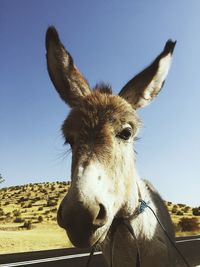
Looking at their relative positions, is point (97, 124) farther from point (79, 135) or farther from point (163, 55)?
point (163, 55)

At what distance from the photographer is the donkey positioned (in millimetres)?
2928

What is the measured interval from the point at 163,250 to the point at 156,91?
1.71 meters

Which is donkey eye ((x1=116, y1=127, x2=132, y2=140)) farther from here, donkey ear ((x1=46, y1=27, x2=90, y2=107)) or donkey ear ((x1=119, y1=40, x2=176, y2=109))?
donkey ear ((x1=46, y1=27, x2=90, y2=107))

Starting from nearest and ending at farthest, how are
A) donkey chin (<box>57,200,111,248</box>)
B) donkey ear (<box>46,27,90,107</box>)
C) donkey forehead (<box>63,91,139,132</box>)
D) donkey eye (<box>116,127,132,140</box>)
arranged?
donkey chin (<box>57,200,111,248</box>) → donkey forehead (<box>63,91,139,132</box>) → donkey eye (<box>116,127,132,140</box>) → donkey ear (<box>46,27,90,107</box>)

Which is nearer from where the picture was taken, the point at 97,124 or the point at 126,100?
the point at 97,124

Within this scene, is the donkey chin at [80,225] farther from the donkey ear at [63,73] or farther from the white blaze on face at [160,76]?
the white blaze on face at [160,76]

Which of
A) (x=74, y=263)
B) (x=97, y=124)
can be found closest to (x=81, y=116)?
(x=97, y=124)

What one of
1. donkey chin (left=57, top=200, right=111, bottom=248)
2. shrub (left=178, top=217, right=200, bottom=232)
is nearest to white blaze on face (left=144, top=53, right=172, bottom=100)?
donkey chin (left=57, top=200, right=111, bottom=248)

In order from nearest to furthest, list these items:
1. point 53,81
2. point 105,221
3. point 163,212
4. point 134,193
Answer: point 105,221 → point 134,193 → point 53,81 → point 163,212

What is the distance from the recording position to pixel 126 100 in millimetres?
4176

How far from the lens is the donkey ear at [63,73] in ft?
13.8

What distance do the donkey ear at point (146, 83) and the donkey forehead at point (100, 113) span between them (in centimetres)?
24

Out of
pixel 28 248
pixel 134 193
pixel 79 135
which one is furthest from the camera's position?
pixel 28 248

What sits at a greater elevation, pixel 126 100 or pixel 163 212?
pixel 126 100
